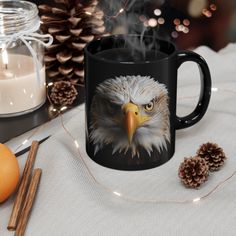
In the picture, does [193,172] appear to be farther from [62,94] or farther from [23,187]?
[62,94]

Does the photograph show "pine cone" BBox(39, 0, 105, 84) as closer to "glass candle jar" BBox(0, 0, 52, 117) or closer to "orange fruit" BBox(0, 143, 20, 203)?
"glass candle jar" BBox(0, 0, 52, 117)

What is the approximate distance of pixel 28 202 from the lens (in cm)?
64

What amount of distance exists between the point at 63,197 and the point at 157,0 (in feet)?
2.21

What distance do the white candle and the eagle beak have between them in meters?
0.25

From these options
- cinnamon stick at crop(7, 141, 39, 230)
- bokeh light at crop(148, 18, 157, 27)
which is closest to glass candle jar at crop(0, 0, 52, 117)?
cinnamon stick at crop(7, 141, 39, 230)

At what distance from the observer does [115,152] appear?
2.30ft

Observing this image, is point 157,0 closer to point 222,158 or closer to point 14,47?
point 14,47

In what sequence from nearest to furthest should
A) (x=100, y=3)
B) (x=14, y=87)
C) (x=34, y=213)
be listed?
(x=34, y=213), (x=14, y=87), (x=100, y=3)

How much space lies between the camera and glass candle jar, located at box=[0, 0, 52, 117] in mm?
854

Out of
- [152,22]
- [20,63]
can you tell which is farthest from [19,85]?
[152,22]

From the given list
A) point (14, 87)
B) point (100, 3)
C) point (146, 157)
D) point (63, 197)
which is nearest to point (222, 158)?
point (146, 157)

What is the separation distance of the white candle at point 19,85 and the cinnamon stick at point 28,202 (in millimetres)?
189

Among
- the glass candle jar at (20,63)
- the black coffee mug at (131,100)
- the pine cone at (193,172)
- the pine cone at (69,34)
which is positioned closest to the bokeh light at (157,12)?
the pine cone at (69,34)

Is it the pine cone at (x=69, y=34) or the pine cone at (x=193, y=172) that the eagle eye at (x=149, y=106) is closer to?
the pine cone at (x=193, y=172)
